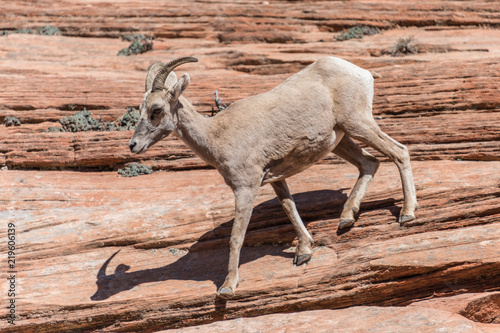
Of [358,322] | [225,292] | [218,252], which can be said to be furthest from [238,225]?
[358,322]

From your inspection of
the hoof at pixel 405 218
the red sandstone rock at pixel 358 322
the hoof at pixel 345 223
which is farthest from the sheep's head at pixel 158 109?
the hoof at pixel 405 218

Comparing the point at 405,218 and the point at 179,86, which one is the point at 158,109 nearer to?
the point at 179,86

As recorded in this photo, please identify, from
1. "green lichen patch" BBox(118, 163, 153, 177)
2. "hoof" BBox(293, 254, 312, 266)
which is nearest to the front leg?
"hoof" BBox(293, 254, 312, 266)

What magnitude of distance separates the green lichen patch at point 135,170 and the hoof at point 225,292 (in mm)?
4022

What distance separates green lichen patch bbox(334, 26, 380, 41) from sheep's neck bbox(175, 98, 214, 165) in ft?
26.6

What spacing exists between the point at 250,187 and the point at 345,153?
1.98 meters

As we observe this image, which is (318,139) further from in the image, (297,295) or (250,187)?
(297,295)

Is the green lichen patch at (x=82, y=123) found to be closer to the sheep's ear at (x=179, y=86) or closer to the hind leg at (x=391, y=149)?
the sheep's ear at (x=179, y=86)

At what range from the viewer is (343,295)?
7750 millimetres

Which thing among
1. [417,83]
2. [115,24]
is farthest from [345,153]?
[115,24]

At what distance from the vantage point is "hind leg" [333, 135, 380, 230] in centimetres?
842

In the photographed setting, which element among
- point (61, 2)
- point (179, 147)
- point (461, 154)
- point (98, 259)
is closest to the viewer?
point (98, 259)

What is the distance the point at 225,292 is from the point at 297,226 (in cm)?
150

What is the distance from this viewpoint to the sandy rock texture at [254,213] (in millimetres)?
7691
